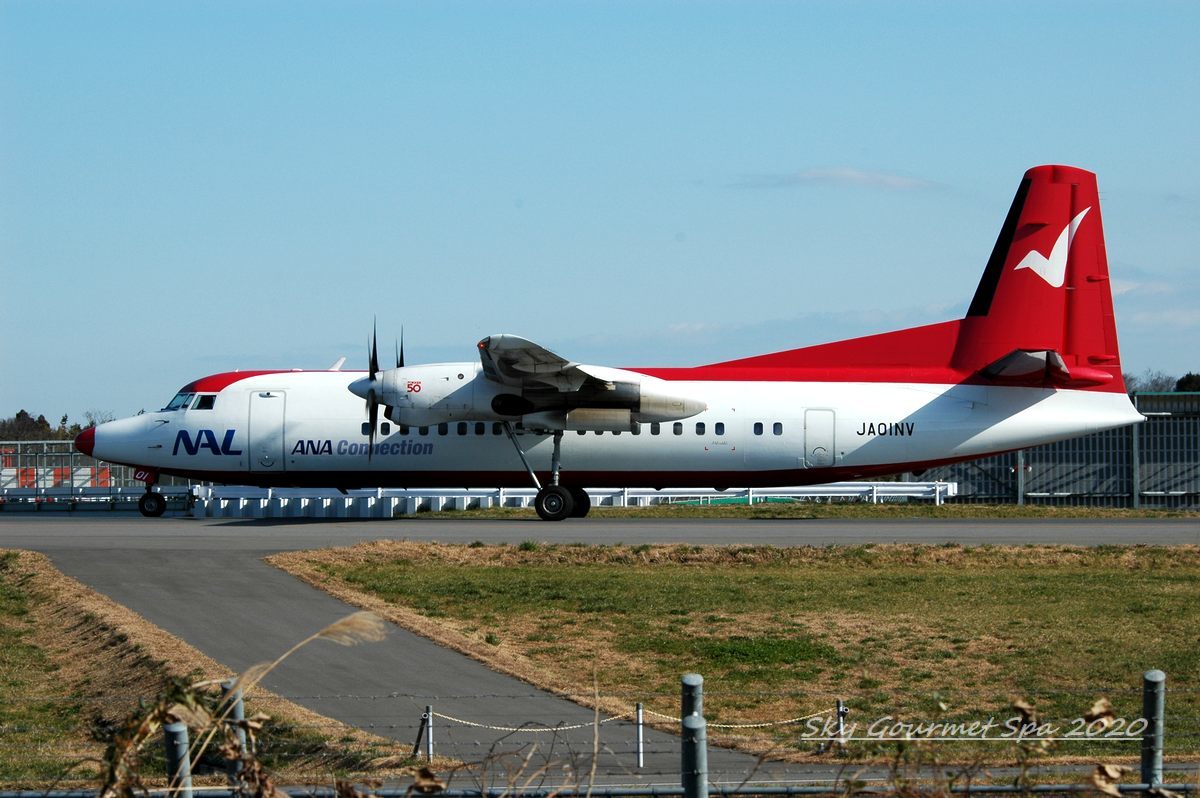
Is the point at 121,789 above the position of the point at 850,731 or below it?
above

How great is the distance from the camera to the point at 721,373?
31.5 metres

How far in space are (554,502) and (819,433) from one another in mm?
6466

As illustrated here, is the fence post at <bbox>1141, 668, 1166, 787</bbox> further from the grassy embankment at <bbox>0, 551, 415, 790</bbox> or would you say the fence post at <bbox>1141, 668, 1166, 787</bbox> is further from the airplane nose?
the airplane nose

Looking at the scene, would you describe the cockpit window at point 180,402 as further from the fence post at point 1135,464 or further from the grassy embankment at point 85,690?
the fence post at point 1135,464

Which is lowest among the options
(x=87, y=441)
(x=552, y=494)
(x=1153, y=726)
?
(x=1153, y=726)

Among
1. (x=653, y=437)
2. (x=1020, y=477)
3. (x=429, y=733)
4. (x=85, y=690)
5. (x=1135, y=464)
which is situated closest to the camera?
(x=429, y=733)

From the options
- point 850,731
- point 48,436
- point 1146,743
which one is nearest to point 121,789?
point 1146,743

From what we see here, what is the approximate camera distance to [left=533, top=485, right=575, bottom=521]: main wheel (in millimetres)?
31062

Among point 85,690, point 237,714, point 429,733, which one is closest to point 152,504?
point 85,690

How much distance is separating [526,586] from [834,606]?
5095mm

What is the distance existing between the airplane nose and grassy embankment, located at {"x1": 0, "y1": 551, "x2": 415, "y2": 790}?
11.2m

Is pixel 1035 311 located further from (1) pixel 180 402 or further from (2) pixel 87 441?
(2) pixel 87 441

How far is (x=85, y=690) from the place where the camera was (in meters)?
15.6

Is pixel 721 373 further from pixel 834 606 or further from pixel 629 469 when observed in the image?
pixel 834 606
